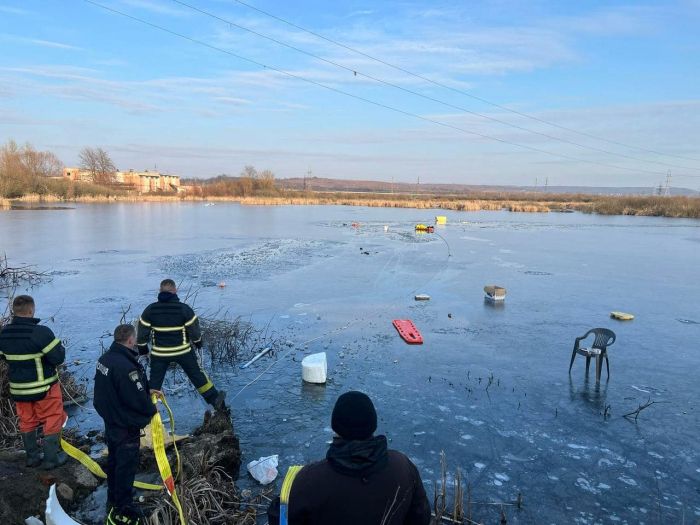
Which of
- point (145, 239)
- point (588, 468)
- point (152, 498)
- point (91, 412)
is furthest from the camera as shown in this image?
point (145, 239)

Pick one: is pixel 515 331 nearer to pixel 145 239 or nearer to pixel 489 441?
pixel 489 441

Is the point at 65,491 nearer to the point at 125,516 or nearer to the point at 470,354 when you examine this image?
the point at 125,516

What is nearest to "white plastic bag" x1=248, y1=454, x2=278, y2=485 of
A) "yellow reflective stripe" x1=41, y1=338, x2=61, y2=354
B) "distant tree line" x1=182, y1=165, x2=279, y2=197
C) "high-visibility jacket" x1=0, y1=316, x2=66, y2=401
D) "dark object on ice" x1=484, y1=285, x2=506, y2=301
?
"high-visibility jacket" x1=0, y1=316, x2=66, y2=401

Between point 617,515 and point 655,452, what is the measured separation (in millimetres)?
1458

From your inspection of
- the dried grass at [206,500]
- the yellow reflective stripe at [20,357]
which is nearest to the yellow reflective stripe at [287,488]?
the dried grass at [206,500]

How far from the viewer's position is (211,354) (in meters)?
8.12

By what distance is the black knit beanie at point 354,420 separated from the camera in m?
2.12

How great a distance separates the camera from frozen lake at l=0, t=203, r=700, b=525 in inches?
197

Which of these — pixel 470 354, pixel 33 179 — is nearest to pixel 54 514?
pixel 470 354

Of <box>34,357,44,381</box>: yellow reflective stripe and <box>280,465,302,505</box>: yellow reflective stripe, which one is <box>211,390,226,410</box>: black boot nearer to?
<box>34,357,44,381</box>: yellow reflective stripe

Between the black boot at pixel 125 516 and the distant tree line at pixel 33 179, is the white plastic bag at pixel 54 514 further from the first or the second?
the distant tree line at pixel 33 179

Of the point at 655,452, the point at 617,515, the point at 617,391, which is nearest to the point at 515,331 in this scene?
the point at 617,391

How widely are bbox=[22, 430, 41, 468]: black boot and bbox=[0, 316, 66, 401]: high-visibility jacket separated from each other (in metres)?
0.30

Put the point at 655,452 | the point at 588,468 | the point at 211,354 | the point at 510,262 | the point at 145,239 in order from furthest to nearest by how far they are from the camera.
Result: the point at 145,239 → the point at 510,262 → the point at 211,354 → the point at 655,452 → the point at 588,468
